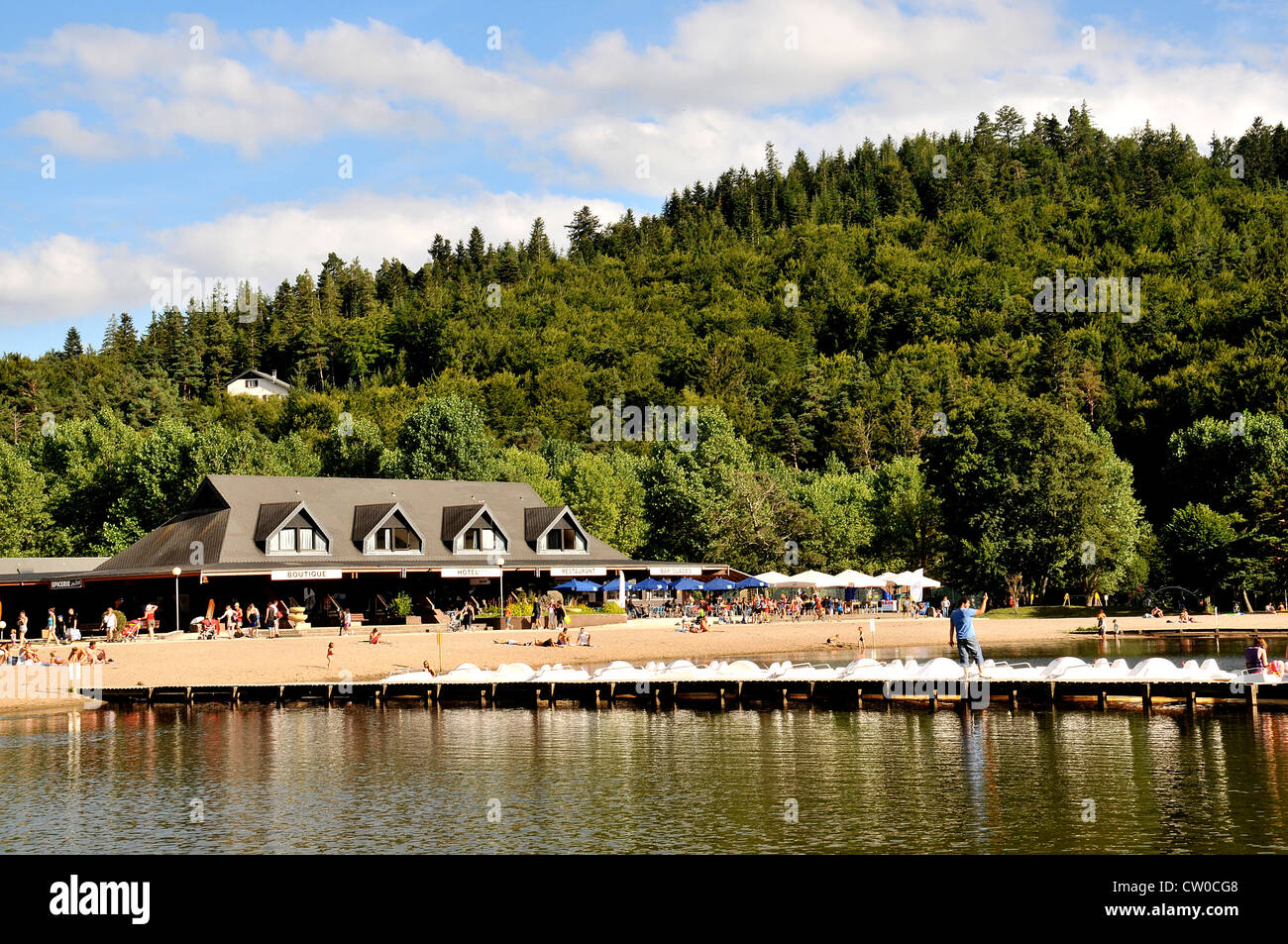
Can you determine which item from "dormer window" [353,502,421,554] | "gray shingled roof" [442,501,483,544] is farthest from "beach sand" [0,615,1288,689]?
"gray shingled roof" [442,501,483,544]

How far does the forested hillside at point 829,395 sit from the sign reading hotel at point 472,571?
786 inches

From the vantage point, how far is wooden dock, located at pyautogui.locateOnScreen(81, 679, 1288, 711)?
109ft

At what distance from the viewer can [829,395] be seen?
144000 mm

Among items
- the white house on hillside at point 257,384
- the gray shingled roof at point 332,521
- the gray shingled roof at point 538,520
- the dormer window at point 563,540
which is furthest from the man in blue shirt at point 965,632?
the white house on hillside at point 257,384

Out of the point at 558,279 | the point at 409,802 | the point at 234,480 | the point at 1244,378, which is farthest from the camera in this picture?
the point at 558,279

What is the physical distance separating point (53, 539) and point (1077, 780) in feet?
261

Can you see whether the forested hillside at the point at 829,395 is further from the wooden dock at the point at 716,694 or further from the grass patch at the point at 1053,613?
the wooden dock at the point at 716,694

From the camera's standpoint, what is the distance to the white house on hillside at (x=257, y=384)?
178 meters

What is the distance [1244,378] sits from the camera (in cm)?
9975

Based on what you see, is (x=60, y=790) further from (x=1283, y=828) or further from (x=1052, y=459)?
(x=1052, y=459)

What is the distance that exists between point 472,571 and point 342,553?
6.57 metres

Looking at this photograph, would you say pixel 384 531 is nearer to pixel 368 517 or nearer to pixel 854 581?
pixel 368 517

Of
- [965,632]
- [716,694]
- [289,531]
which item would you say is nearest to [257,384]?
[289,531]

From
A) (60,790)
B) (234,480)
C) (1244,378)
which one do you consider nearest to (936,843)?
(60,790)
